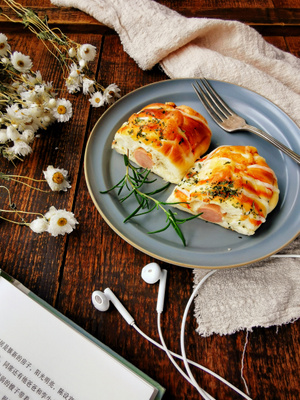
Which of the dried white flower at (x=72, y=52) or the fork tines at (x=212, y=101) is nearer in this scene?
the fork tines at (x=212, y=101)

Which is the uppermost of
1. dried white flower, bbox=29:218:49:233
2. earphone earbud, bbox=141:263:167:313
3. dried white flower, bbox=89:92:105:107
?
dried white flower, bbox=89:92:105:107

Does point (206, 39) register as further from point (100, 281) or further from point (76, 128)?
point (100, 281)

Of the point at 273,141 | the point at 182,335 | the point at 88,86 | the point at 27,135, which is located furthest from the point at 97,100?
the point at 182,335

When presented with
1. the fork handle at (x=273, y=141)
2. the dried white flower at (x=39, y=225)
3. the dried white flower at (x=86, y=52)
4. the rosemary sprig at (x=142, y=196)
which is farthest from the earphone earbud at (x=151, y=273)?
the dried white flower at (x=86, y=52)

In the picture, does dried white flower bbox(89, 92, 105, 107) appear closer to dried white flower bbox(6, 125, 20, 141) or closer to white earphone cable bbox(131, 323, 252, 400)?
dried white flower bbox(6, 125, 20, 141)

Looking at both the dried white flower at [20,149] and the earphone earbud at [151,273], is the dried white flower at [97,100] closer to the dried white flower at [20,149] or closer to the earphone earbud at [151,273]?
the dried white flower at [20,149]

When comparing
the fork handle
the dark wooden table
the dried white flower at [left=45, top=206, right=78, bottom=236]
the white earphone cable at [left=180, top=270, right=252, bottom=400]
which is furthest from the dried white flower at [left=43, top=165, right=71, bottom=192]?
the fork handle

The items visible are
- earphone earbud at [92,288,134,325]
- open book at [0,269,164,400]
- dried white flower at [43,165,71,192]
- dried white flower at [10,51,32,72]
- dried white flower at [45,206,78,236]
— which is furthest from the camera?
dried white flower at [10,51,32,72]
